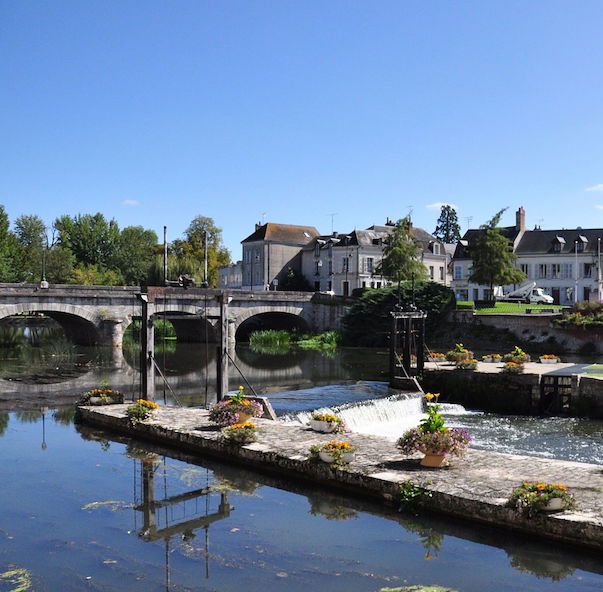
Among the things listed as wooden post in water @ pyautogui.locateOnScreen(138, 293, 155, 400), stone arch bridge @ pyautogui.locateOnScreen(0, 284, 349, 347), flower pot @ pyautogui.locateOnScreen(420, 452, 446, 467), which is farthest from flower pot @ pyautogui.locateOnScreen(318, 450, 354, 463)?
stone arch bridge @ pyautogui.locateOnScreen(0, 284, 349, 347)

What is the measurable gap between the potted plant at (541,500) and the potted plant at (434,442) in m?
2.45

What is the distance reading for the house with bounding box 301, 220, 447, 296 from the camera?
74188mm

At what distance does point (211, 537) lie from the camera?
12133 mm

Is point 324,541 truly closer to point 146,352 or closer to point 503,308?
point 146,352

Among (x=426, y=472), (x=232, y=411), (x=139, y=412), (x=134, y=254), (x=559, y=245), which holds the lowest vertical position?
(x=426, y=472)

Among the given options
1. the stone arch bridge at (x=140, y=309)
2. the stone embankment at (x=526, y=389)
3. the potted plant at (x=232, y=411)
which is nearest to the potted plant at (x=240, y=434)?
the potted plant at (x=232, y=411)

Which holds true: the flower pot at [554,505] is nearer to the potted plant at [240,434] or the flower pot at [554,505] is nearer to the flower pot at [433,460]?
the flower pot at [433,460]

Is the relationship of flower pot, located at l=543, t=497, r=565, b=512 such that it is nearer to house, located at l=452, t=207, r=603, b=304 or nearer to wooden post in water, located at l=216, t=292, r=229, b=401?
wooden post in water, located at l=216, t=292, r=229, b=401

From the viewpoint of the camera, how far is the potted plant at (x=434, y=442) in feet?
47.0

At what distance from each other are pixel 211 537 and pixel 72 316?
40.8 metres

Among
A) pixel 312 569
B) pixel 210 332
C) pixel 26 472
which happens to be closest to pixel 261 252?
pixel 210 332

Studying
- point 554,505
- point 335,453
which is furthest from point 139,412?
point 554,505

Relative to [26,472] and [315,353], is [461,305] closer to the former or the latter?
[315,353]

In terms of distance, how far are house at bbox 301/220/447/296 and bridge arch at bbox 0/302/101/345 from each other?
95.2 feet
